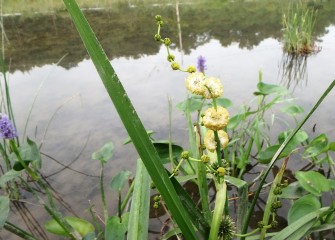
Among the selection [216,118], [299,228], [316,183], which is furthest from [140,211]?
[316,183]

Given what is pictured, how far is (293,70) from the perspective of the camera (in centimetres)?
251

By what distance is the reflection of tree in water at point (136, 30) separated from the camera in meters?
3.17

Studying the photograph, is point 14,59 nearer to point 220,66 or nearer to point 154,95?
point 154,95

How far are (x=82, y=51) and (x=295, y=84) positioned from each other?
2090 mm

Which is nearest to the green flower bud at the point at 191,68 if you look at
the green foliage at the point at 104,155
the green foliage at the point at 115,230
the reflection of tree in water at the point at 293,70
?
the green foliage at the point at 115,230

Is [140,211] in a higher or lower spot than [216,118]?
lower

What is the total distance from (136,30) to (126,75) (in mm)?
1627

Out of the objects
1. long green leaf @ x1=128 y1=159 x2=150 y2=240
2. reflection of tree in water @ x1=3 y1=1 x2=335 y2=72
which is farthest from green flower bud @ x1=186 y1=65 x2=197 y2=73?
reflection of tree in water @ x1=3 y1=1 x2=335 y2=72

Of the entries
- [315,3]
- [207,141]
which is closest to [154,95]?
[207,141]

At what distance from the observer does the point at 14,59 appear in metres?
3.09

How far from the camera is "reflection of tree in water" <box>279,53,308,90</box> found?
2.27 m

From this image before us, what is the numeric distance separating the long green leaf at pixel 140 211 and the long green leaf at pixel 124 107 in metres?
0.15

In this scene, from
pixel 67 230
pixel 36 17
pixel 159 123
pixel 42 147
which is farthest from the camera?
pixel 36 17

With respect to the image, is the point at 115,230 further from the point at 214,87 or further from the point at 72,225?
the point at 214,87
